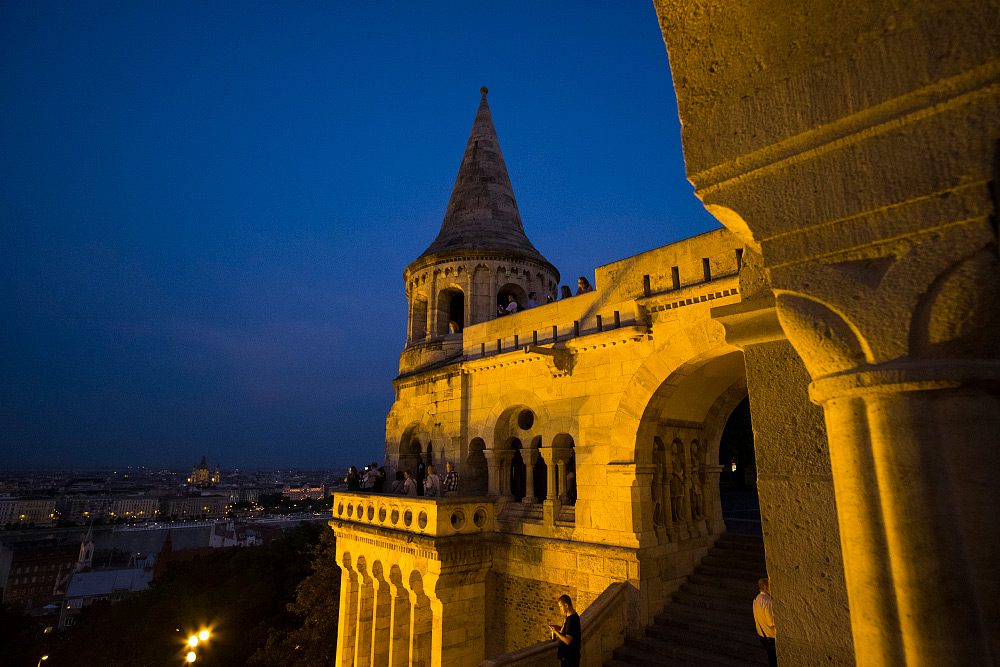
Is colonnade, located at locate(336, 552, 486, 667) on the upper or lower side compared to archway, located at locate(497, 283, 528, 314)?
lower

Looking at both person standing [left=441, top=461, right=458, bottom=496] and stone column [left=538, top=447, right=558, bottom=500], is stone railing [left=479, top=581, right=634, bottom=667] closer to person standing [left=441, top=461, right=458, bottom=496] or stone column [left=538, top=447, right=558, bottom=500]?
stone column [left=538, top=447, right=558, bottom=500]

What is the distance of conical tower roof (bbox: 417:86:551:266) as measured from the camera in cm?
1565

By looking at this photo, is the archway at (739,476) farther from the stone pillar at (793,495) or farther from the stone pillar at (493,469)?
the stone pillar at (793,495)

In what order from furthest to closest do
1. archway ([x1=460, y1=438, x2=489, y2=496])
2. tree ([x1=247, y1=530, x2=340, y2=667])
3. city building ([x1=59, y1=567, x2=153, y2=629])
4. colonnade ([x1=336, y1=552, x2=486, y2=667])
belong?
city building ([x1=59, y1=567, x2=153, y2=629])
tree ([x1=247, y1=530, x2=340, y2=667])
archway ([x1=460, y1=438, x2=489, y2=496])
colonnade ([x1=336, y1=552, x2=486, y2=667])

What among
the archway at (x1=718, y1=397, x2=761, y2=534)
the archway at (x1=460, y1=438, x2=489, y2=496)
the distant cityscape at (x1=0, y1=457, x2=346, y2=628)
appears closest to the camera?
the archway at (x1=460, y1=438, x2=489, y2=496)

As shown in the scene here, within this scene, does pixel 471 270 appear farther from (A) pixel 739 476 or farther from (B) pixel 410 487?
(A) pixel 739 476

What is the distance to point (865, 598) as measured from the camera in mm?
1572

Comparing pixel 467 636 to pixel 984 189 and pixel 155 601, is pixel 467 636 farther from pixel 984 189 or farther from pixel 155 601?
pixel 155 601

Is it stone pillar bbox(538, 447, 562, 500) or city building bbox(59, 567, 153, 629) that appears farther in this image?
city building bbox(59, 567, 153, 629)

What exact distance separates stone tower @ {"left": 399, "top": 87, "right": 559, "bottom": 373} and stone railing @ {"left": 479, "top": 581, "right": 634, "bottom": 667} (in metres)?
7.82

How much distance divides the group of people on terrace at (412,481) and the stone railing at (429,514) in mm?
737

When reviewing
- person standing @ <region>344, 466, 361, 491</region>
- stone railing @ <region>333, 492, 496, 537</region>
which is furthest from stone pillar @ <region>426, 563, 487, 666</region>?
person standing @ <region>344, 466, 361, 491</region>

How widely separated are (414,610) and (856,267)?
1042 centimetres

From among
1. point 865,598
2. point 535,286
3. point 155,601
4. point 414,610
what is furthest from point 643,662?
point 155,601
